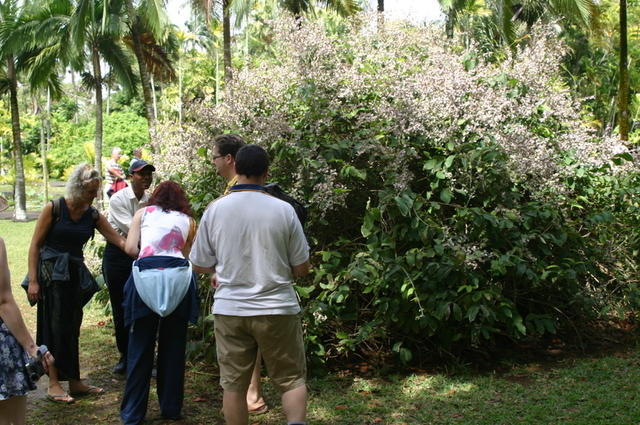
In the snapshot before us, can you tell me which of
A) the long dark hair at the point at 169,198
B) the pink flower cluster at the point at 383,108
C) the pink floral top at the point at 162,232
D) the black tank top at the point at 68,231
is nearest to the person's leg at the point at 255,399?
the pink floral top at the point at 162,232

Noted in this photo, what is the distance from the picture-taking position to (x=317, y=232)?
6375 millimetres

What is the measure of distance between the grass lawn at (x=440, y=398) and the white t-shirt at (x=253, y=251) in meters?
1.38

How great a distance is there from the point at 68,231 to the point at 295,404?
2.41 metres

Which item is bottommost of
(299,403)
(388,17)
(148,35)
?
(299,403)

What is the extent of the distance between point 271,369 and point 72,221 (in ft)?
7.29

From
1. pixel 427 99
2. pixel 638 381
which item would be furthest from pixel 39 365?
pixel 638 381

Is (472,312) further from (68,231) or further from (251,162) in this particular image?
(68,231)

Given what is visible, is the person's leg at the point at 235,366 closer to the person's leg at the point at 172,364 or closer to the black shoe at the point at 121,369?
the person's leg at the point at 172,364

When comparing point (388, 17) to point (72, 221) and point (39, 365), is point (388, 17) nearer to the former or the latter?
point (72, 221)

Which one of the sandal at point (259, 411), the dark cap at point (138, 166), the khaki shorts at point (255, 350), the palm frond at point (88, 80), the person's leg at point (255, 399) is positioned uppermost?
the palm frond at point (88, 80)

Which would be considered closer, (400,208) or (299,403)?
(299,403)

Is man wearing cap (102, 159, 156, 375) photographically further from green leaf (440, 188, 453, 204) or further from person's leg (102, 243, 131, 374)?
green leaf (440, 188, 453, 204)

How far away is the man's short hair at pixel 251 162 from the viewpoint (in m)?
3.91

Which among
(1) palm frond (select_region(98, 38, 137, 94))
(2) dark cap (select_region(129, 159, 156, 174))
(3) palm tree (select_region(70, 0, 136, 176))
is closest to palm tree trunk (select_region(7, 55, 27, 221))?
(3) palm tree (select_region(70, 0, 136, 176))
